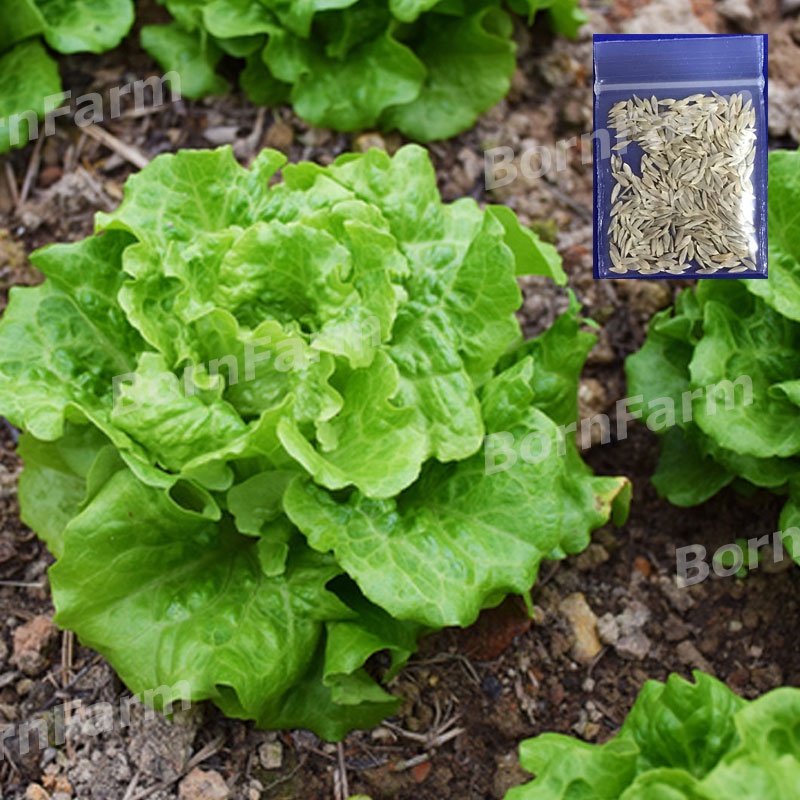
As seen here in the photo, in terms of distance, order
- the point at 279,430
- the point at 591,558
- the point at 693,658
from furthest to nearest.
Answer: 1. the point at 591,558
2. the point at 693,658
3. the point at 279,430

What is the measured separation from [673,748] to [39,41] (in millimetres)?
3357

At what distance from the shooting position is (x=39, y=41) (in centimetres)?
454

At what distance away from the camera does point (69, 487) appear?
3.55 m

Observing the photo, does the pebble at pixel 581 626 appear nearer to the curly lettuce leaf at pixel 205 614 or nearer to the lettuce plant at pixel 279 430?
the lettuce plant at pixel 279 430

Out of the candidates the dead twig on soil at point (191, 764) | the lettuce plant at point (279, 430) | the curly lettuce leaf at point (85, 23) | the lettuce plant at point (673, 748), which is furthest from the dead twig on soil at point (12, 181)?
the lettuce plant at point (673, 748)

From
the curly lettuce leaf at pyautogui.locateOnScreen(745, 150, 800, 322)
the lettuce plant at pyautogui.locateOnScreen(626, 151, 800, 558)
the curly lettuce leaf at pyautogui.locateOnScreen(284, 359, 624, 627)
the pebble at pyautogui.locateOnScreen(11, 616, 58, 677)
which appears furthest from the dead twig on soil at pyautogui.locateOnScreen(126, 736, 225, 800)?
the curly lettuce leaf at pyautogui.locateOnScreen(745, 150, 800, 322)

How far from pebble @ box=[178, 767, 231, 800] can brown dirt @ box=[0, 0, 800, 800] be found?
33 mm

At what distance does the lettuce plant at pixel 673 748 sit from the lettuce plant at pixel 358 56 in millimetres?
2331

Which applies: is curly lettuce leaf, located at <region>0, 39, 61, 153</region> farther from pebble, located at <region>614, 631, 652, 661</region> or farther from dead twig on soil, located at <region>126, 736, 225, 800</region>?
pebble, located at <region>614, 631, 652, 661</region>

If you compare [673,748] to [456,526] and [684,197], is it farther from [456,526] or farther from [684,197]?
[684,197]

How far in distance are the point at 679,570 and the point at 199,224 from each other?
183 centimetres

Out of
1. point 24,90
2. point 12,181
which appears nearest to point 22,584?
point 12,181

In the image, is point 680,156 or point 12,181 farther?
point 12,181

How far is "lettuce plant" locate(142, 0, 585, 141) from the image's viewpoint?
4.30m
